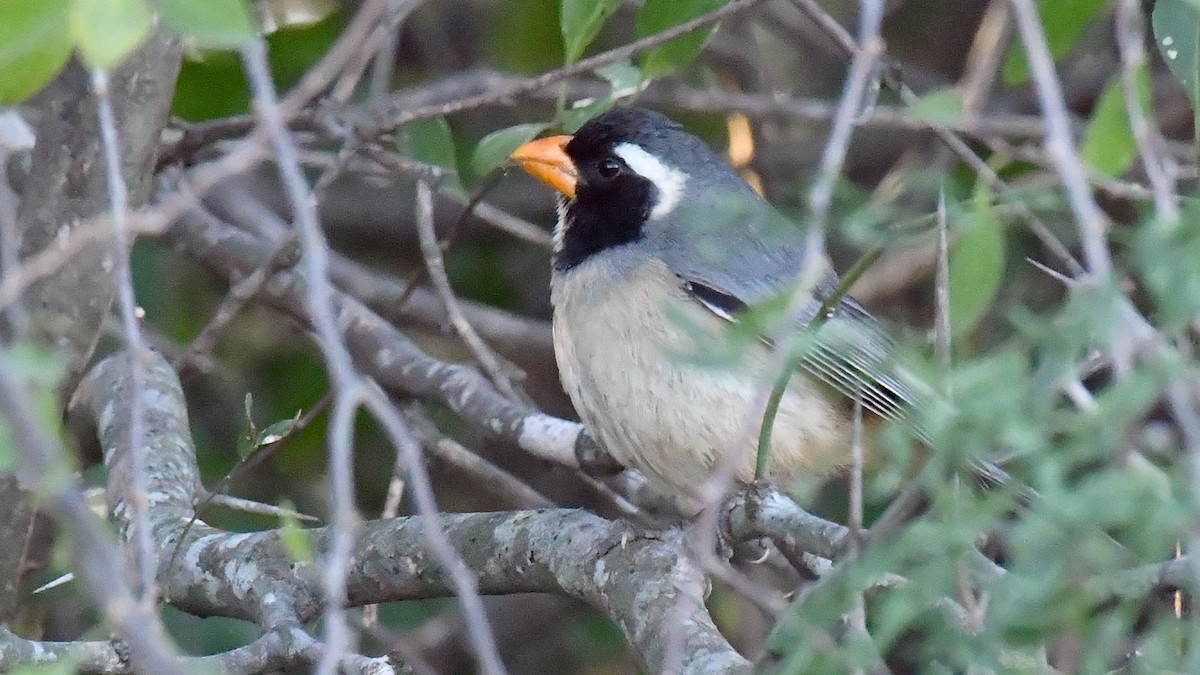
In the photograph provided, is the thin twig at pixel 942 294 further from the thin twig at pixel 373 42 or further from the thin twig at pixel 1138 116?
the thin twig at pixel 373 42

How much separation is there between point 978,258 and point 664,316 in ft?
5.47

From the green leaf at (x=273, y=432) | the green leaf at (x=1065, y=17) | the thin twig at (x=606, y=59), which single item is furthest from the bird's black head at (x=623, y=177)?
the green leaf at (x=1065, y=17)

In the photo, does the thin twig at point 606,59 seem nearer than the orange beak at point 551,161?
Yes

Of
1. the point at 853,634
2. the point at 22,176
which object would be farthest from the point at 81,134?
the point at 853,634

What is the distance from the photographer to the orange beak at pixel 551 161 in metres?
4.36

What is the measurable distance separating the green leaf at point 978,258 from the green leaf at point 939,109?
18cm

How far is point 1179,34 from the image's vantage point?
2.92m

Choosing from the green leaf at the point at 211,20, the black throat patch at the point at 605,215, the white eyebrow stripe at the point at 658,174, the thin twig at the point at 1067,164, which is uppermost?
the green leaf at the point at 211,20

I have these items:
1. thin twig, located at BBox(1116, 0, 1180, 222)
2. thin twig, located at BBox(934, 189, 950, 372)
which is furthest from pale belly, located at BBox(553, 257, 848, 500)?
thin twig, located at BBox(1116, 0, 1180, 222)

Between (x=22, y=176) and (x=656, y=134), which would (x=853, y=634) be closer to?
(x=656, y=134)

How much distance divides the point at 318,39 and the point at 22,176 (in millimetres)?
1165

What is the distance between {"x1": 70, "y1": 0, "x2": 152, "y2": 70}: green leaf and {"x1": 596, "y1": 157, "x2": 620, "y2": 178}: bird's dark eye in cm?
256

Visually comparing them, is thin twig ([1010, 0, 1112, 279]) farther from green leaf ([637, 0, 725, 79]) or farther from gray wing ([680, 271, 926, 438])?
green leaf ([637, 0, 725, 79])

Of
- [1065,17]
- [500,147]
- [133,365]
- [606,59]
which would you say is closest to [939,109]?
[1065,17]
